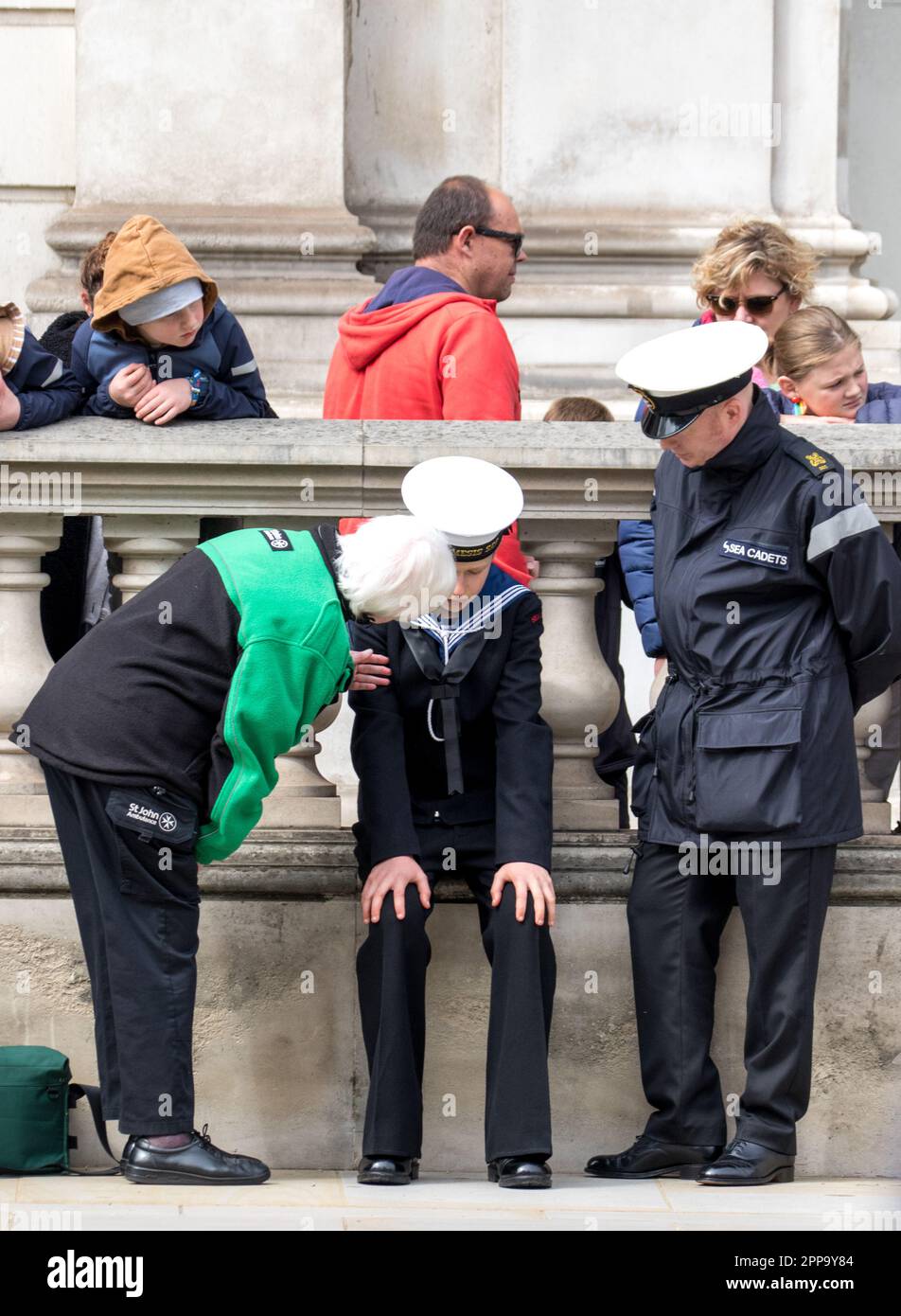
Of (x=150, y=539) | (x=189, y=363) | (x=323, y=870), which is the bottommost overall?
(x=323, y=870)

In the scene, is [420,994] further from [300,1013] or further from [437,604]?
[437,604]

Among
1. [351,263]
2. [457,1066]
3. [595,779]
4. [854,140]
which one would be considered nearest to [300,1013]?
[457,1066]

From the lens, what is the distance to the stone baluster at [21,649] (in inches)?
203

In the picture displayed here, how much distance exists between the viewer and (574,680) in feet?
17.1

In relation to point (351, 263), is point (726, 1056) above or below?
below

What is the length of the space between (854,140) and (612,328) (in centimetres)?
229

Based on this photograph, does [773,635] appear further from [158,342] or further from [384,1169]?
[158,342]

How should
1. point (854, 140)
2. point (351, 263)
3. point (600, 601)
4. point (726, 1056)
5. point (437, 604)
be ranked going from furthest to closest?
point (854, 140) → point (351, 263) → point (600, 601) → point (726, 1056) → point (437, 604)

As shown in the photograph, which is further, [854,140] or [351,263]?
[854,140]

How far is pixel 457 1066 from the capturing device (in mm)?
5172

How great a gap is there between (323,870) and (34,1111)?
2.69ft

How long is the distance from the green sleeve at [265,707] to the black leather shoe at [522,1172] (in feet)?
2.96

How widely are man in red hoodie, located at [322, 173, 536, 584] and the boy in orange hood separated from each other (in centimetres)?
37

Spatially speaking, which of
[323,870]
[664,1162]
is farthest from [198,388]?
[664,1162]
